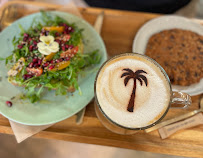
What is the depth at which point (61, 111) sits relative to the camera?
112 centimetres

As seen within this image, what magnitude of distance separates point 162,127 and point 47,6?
1.24m

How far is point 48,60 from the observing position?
120 cm

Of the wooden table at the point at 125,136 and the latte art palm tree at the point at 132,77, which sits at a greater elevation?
the latte art palm tree at the point at 132,77

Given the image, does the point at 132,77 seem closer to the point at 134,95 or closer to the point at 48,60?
the point at 134,95

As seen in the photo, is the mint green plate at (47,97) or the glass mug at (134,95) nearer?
the glass mug at (134,95)

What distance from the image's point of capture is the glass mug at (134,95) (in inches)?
35.8

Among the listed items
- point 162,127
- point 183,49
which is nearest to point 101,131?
point 162,127

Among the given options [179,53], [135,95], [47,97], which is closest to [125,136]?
[135,95]

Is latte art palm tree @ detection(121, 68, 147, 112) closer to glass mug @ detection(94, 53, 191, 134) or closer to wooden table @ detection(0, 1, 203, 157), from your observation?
glass mug @ detection(94, 53, 191, 134)

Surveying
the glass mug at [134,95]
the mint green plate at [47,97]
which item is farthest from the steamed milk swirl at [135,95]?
the mint green plate at [47,97]

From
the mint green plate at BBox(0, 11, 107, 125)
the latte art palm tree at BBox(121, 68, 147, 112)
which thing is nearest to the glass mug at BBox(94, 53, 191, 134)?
the latte art palm tree at BBox(121, 68, 147, 112)

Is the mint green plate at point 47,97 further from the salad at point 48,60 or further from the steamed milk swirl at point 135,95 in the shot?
the steamed milk swirl at point 135,95

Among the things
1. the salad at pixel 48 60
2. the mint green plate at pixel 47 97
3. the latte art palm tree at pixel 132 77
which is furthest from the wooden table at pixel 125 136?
the latte art palm tree at pixel 132 77

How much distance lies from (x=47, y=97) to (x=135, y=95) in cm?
59
